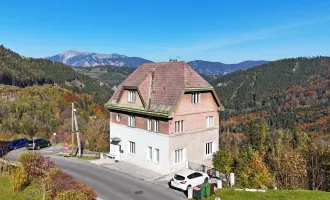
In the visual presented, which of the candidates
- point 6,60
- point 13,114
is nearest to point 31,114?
point 13,114

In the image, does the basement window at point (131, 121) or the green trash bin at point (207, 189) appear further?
the basement window at point (131, 121)

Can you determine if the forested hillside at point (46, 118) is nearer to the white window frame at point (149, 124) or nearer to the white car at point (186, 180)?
the white window frame at point (149, 124)

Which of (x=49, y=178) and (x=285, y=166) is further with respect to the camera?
(x=285, y=166)

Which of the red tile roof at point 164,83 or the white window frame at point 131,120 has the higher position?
the red tile roof at point 164,83

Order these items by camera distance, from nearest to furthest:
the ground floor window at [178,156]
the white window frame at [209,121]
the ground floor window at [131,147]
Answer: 1. the ground floor window at [178,156]
2. the white window frame at [209,121]
3. the ground floor window at [131,147]

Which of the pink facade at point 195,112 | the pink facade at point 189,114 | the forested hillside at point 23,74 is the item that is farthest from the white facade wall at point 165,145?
the forested hillside at point 23,74

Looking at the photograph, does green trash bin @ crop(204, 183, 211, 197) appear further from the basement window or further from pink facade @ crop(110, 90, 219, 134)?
the basement window

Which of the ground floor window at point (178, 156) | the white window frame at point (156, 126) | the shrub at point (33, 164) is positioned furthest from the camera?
the white window frame at point (156, 126)

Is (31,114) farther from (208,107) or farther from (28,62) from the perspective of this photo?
(28,62)

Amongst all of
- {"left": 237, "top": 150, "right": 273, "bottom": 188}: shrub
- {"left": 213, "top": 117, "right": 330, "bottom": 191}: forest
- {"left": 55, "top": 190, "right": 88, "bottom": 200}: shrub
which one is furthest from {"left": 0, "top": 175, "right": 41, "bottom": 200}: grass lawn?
{"left": 237, "top": 150, "right": 273, "bottom": 188}: shrub
